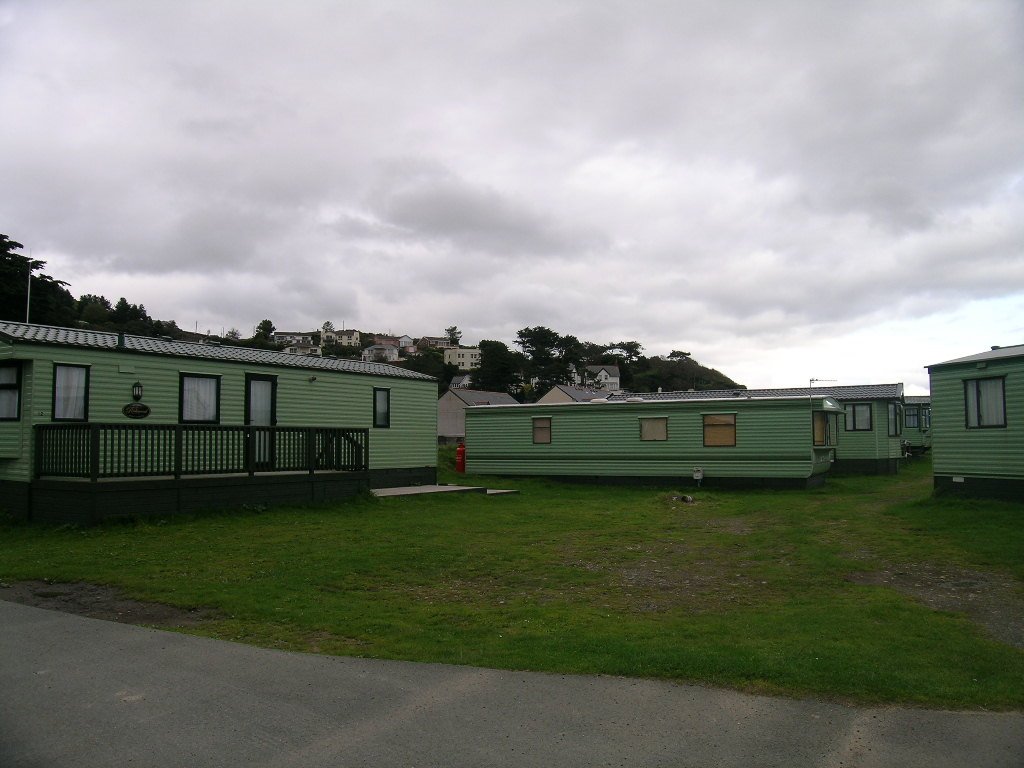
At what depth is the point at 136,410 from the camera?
49.0ft

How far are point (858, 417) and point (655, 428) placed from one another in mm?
10476

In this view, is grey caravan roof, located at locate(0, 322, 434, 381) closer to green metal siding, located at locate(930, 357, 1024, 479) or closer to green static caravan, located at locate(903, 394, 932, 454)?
green metal siding, located at locate(930, 357, 1024, 479)

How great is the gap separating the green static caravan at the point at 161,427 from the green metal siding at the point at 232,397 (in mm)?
27

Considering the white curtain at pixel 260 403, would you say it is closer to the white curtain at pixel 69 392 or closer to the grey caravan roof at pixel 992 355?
the white curtain at pixel 69 392

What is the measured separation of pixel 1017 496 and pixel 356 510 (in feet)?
43.3

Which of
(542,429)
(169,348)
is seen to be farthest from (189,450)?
(542,429)

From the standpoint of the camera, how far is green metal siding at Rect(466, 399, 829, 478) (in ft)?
73.7

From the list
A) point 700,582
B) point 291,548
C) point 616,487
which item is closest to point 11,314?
point 616,487

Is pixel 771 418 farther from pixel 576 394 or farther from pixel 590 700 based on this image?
pixel 576 394

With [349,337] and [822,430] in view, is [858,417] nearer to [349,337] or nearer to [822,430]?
[822,430]

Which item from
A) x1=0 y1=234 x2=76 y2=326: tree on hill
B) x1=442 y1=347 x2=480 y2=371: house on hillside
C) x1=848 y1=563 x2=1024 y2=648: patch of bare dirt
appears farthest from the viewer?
x1=442 y1=347 x2=480 y2=371: house on hillside

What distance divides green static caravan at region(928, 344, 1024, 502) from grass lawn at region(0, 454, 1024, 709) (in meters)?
0.99

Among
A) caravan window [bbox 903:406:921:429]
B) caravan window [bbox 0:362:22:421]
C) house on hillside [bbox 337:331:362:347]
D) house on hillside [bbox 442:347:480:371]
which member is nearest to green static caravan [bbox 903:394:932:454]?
caravan window [bbox 903:406:921:429]

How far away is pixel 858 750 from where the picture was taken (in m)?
4.27
